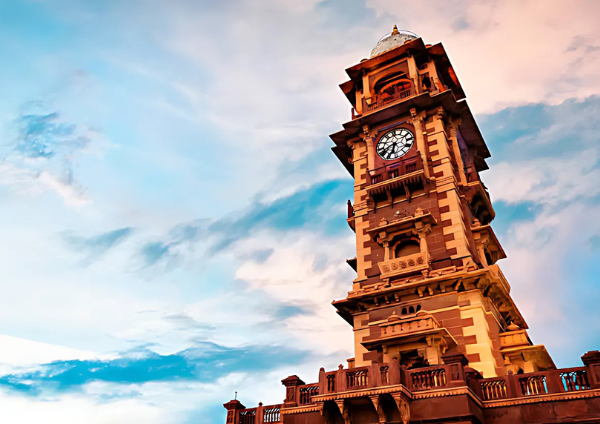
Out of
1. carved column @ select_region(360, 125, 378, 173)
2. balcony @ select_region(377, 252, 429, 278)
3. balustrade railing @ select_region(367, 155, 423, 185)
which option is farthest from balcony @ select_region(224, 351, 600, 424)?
carved column @ select_region(360, 125, 378, 173)

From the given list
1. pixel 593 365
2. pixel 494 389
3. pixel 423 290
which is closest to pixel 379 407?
pixel 494 389

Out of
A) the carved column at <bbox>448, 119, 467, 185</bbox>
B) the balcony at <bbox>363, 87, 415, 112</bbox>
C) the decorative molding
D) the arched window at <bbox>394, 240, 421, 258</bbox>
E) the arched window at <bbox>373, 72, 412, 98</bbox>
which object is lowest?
the decorative molding

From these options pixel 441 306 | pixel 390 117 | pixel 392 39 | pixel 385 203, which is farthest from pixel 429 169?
pixel 392 39

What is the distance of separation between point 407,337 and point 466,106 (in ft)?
65.6

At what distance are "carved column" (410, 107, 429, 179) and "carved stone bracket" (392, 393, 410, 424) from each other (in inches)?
669

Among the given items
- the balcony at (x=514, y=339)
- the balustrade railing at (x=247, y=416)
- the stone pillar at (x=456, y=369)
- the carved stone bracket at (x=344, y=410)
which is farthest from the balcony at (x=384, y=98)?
the carved stone bracket at (x=344, y=410)

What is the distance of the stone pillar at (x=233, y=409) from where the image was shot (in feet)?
85.2

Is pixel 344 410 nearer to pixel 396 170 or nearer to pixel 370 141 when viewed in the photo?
pixel 396 170

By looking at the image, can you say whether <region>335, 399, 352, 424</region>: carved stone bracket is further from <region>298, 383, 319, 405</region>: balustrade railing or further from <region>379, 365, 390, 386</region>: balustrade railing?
<region>298, 383, 319, 405</region>: balustrade railing

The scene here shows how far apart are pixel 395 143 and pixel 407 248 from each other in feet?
28.6

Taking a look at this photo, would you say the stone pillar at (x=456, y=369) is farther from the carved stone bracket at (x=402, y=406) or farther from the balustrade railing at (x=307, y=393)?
the balustrade railing at (x=307, y=393)

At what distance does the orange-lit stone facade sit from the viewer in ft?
65.7

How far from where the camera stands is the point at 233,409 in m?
26.3

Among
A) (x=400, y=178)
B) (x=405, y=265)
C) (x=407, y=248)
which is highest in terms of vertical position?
(x=400, y=178)
